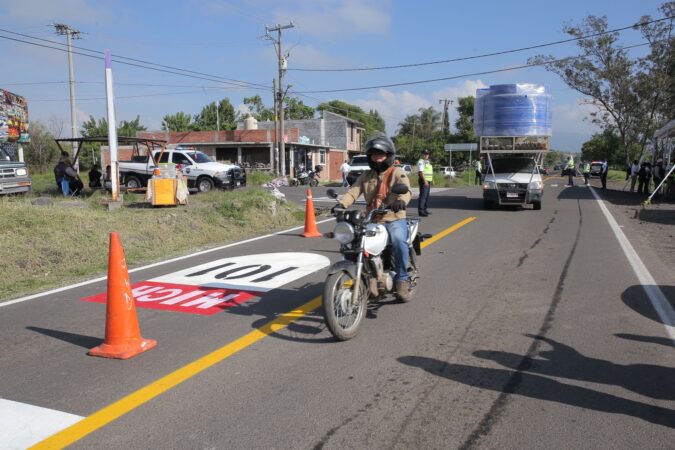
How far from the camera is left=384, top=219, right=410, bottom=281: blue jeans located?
5.51m

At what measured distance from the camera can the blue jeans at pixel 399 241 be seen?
5512 millimetres

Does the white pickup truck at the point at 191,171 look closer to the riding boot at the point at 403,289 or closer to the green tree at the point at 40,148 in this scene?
the riding boot at the point at 403,289

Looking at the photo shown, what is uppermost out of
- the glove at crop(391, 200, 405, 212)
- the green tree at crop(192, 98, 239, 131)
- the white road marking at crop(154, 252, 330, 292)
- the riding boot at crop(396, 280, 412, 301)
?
the green tree at crop(192, 98, 239, 131)

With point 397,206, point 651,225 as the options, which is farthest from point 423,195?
point 397,206

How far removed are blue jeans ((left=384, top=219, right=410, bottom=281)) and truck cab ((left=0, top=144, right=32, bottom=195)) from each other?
13.7m

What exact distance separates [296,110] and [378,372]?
83.4 metres

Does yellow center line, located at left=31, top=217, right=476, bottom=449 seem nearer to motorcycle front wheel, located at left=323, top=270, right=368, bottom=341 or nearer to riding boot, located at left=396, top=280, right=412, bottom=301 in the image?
motorcycle front wheel, located at left=323, top=270, right=368, bottom=341

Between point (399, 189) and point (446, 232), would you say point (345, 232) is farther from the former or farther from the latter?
point (446, 232)

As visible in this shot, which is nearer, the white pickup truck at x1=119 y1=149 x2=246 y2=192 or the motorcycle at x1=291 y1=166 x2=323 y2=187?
the white pickup truck at x1=119 y1=149 x2=246 y2=192

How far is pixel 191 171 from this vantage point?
21.5 meters

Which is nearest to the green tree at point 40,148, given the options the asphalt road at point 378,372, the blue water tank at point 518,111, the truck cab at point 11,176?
the truck cab at point 11,176

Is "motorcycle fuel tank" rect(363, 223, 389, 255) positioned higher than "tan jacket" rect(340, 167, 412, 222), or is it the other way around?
"tan jacket" rect(340, 167, 412, 222)

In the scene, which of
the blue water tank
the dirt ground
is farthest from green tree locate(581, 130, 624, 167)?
the blue water tank

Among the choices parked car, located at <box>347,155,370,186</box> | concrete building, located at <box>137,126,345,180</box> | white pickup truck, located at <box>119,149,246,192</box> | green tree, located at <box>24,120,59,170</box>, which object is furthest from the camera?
green tree, located at <box>24,120,59,170</box>
